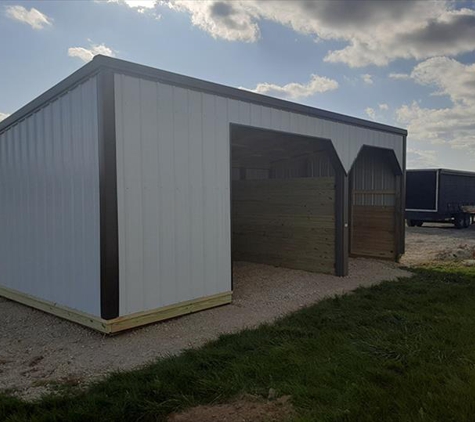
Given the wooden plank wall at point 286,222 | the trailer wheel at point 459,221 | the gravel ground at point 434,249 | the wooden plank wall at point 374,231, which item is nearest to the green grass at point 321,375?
the wooden plank wall at point 286,222

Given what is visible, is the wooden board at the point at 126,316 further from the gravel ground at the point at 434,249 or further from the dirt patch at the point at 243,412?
the gravel ground at the point at 434,249

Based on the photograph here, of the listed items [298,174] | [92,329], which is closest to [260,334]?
[92,329]

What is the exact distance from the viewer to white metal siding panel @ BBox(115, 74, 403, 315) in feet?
13.3

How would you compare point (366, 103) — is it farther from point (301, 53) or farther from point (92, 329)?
point (92, 329)

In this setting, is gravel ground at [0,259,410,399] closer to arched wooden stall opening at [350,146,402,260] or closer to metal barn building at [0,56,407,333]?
metal barn building at [0,56,407,333]

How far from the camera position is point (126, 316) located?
4.04 m

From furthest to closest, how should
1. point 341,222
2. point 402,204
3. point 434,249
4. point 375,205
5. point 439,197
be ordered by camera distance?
point 439,197 < point 434,249 < point 375,205 < point 402,204 < point 341,222

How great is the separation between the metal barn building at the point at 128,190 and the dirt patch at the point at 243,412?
1.85m

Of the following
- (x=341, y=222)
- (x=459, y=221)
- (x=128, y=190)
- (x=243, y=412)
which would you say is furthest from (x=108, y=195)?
(x=459, y=221)

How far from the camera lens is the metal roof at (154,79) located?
3.88 meters

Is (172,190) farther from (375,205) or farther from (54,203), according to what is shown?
(375,205)

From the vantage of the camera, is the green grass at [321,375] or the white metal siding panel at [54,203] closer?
the green grass at [321,375]

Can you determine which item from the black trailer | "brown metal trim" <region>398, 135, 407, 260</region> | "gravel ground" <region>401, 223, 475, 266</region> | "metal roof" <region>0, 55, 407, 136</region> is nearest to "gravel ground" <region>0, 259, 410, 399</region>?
"brown metal trim" <region>398, 135, 407, 260</region>

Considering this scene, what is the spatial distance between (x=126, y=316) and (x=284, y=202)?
4.36 metres
